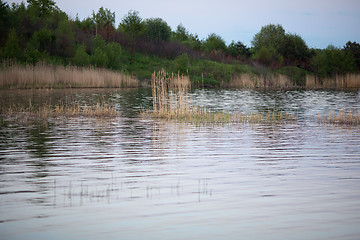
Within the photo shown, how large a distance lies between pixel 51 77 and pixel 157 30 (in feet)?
113

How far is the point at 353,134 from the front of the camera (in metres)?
13.0

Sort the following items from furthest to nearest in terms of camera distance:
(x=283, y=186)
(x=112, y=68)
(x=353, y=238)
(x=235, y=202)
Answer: (x=112, y=68) → (x=283, y=186) → (x=235, y=202) → (x=353, y=238)

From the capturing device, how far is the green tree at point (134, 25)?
66.5m

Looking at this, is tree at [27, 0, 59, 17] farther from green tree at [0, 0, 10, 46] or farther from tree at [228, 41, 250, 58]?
tree at [228, 41, 250, 58]

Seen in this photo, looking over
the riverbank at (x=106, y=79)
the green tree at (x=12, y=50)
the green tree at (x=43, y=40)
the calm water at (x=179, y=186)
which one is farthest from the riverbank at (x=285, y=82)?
the calm water at (x=179, y=186)

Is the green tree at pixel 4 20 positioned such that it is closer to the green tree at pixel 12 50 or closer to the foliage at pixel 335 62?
the green tree at pixel 12 50

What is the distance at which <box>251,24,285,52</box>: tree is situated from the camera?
7338 cm

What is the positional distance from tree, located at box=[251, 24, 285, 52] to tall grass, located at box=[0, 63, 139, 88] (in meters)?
38.5

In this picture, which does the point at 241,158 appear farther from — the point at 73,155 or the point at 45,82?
the point at 45,82

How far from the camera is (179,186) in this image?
22.0ft

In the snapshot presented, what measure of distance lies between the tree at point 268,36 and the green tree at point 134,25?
20.6 m

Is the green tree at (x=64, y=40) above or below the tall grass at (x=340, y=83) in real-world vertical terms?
above

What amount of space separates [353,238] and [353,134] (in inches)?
356

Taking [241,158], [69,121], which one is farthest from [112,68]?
[241,158]
